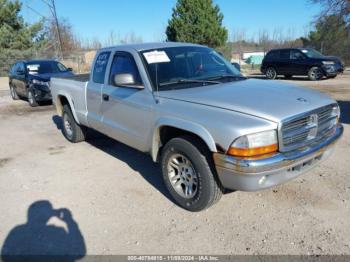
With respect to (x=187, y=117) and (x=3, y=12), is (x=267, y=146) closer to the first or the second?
(x=187, y=117)

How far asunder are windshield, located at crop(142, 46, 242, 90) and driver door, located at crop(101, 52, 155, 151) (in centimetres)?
24

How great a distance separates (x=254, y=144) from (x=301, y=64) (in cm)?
1637

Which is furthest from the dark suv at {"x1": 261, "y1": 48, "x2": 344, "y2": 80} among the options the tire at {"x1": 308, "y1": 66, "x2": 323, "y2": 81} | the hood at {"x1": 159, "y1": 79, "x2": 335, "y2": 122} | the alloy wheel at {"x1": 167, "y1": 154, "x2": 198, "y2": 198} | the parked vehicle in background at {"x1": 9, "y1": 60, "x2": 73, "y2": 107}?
the alloy wheel at {"x1": 167, "y1": 154, "x2": 198, "y2": 198}

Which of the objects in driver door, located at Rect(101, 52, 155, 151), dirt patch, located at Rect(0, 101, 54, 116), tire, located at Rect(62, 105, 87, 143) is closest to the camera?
driver door, located at Rect(101, 52, 155, 151)

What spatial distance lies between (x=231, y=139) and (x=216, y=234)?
1029 millimetres

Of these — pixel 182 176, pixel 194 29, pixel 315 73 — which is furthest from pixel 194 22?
pixel 182 176

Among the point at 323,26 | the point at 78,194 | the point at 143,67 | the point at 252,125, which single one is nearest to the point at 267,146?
the point at 252,125

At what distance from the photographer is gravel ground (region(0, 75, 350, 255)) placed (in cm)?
347

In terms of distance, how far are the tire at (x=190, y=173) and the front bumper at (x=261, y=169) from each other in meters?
0.20

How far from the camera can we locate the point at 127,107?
4824 mm

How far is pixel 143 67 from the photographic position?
15.2ft

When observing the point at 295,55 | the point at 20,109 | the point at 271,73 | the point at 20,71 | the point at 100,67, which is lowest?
the point at 271,73

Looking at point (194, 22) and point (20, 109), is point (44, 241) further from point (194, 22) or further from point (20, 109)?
point (194, 22)

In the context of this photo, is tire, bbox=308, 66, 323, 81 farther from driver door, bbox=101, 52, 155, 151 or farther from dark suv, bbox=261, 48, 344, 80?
driver door, bbox=101, 52, 155, 151
